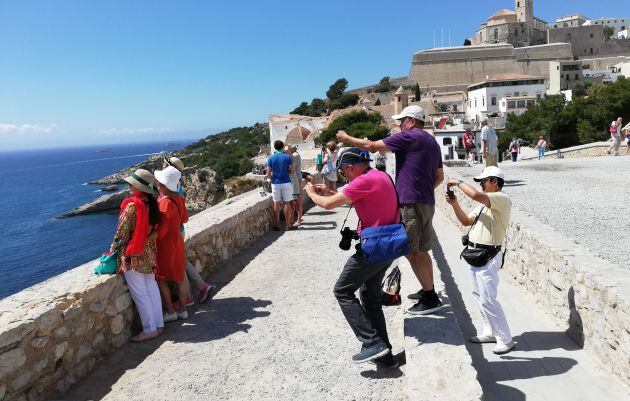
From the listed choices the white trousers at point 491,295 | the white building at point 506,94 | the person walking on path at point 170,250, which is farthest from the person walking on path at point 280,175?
the white building at point 506,94

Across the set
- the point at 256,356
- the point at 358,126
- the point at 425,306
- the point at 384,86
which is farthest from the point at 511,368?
the point at 384,86

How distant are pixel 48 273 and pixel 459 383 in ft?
106

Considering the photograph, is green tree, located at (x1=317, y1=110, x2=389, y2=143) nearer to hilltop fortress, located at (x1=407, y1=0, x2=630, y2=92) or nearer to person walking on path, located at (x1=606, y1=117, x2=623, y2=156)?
hilltop fortress, located at (x1=407, y1=0, x2=630, y2=92)

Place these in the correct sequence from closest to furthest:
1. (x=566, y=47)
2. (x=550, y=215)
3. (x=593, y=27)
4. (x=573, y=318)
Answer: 1. (x=573, y=318)
2. (x=550, y=215)
3. (x=566, y=47)
4. (x=593, y=27)

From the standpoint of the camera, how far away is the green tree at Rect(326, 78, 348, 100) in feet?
323

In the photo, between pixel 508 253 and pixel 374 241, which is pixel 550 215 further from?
pixel 374 241

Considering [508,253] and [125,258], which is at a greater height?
[125,258]

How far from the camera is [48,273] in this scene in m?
29.9

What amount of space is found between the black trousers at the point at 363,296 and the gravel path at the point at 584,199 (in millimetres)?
2908

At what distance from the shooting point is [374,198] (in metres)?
3.09

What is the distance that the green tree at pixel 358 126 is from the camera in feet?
179

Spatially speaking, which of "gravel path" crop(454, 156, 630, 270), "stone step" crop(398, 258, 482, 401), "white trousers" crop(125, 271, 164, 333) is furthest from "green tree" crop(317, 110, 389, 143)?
"stone step" crop(398, 258, 482, 401)

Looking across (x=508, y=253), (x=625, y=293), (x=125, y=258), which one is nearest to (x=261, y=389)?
(x=125, y=258)

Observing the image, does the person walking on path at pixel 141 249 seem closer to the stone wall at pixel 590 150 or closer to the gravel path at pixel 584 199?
the gravel path at pixel 584 199
